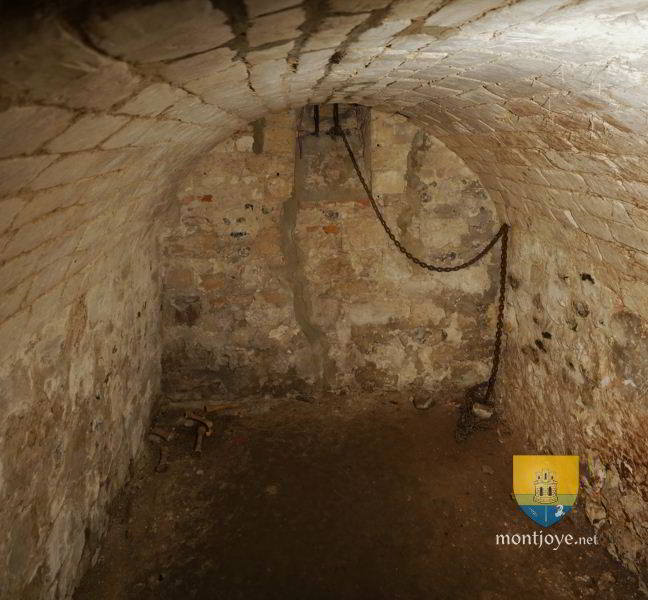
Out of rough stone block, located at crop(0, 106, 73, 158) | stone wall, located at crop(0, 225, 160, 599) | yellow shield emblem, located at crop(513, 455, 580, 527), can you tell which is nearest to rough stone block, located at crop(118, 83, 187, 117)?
rough stone block, located at crop(0, 106, 73, 158)

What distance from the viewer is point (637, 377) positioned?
2.64 metres

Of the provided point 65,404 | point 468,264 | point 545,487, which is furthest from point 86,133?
point 545,487

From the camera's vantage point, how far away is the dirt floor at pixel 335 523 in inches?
110

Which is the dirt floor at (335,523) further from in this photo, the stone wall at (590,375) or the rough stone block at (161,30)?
the rough stone block at (161,30)

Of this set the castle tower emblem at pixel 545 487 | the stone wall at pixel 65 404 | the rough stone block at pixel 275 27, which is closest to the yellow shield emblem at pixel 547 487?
the castle tower emblem at pixel 545 487

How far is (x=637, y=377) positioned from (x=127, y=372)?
10.7 ft

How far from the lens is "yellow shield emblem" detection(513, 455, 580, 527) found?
3.22 meters

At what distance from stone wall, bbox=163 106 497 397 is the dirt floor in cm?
51

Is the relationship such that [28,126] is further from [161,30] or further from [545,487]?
[545,487]

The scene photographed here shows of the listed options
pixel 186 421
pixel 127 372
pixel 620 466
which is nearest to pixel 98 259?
pixel 127 372

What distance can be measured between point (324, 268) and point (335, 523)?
2064 mm

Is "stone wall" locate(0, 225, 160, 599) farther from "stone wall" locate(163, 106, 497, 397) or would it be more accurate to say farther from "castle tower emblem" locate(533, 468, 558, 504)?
"castle tower emblem" locate(533, 468, 558, 504)

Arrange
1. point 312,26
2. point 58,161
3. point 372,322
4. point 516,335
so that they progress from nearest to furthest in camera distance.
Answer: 1. point 312,26
2. point 58,161
3. point 516,335
4. point 372,322

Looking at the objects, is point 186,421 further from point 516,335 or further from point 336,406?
point 516,335
